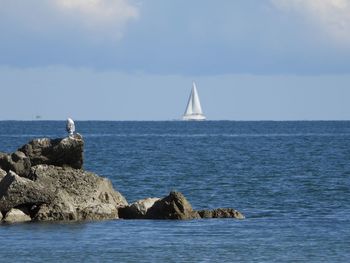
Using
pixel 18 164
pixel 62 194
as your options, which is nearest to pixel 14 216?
pixel 62 194

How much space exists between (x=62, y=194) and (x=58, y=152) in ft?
7.17

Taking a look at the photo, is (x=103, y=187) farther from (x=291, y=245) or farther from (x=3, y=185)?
(x=291, y=245)

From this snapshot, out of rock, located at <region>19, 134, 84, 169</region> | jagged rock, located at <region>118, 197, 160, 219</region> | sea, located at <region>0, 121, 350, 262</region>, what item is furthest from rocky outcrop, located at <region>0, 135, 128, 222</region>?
sea, located at <region>0, 121, 350, 262</region>

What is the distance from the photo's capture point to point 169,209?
125ft

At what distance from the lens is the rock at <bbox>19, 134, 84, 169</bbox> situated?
38.9 meters

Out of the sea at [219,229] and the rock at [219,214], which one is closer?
the sea at [219,229]

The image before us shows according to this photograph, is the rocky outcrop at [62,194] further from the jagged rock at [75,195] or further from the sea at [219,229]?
the sea at [219,229]

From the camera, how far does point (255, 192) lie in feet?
176

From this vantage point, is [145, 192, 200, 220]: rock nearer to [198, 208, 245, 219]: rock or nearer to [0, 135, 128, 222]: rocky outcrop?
[198, 208, 245, 219]: rock

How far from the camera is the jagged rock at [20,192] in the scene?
36.4 metres

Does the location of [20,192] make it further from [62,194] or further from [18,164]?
[18,164]

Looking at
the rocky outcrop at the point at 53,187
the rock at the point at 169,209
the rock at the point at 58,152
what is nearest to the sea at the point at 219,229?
the rock at the point at 169,209

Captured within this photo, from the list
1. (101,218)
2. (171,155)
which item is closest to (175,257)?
(101,218)

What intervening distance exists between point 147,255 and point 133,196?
19798 mm
